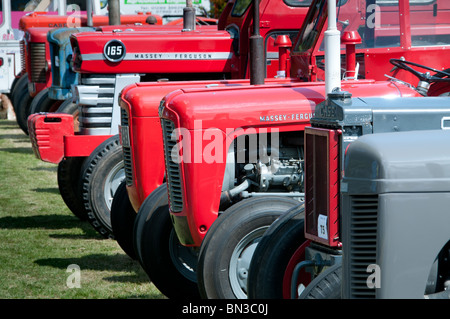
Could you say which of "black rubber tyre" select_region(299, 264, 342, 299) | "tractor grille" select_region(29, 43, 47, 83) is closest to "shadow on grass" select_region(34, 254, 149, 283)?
"black rubber tyre" select_region(299, 264, 342, 299)

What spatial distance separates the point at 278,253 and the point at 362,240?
1.09 m

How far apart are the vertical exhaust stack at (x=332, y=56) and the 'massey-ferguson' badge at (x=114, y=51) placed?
4.12 m

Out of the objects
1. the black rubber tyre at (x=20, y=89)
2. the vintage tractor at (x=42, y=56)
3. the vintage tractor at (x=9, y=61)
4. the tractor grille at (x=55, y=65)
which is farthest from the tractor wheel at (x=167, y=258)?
the vintage tractor at (x=9, y=61)

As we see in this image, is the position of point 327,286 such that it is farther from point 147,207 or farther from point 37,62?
point 37,62

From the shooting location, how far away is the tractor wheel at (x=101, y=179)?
7879 mm

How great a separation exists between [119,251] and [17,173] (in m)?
5.96

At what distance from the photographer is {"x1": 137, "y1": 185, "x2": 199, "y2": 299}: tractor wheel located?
5734 millimetres

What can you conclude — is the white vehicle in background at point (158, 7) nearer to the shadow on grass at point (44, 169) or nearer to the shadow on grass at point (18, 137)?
the shadow on grass at point (18, 137)

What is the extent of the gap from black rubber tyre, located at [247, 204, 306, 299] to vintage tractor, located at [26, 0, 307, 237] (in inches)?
162

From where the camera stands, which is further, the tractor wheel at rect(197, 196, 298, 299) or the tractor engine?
the tractor engine

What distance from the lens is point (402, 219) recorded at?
3174mm

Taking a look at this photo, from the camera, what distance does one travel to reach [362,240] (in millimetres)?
3307

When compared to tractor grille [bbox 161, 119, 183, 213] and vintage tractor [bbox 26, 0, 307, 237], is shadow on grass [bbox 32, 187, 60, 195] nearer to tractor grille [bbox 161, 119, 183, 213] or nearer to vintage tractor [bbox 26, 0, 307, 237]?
vintage tractor [bbox 26, 0, 307, 237]

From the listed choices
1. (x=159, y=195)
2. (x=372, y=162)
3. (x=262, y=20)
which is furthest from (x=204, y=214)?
(x=262, y=20)
